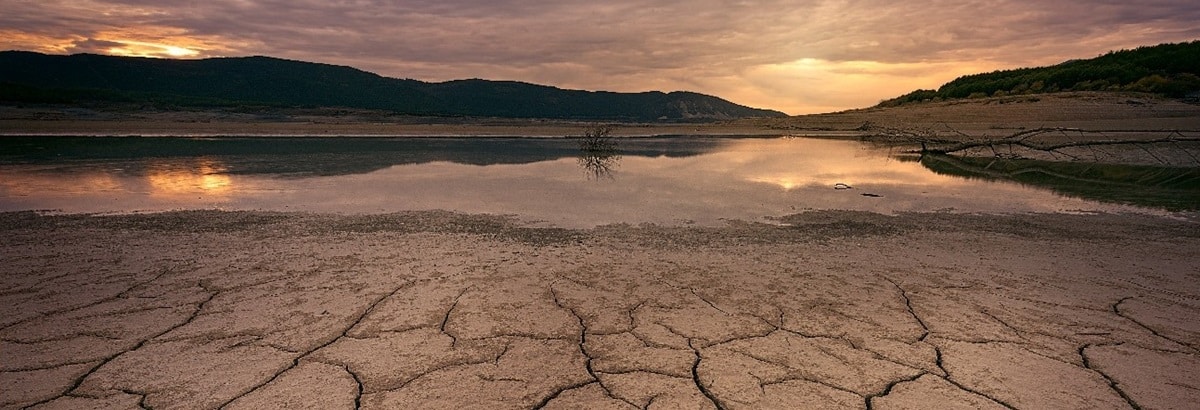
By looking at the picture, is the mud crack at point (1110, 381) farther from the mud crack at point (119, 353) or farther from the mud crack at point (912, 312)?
the mud crack at point (119, 353)

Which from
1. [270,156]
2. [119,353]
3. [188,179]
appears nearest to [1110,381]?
[119,353]

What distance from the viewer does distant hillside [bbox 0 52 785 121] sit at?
9288 cm

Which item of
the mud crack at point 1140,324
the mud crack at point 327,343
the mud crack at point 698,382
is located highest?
the mud crack at point 1140,324

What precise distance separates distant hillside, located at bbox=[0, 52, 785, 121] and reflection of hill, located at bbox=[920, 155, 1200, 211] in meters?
79.0

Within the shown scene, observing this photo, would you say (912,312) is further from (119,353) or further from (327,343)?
(119,353)

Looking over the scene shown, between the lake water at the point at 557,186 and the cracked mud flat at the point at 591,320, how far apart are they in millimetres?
1329

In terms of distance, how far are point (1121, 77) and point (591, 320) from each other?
3196cm

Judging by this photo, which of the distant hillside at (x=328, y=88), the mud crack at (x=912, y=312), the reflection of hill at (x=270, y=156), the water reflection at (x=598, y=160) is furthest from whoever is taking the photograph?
the distant hillside at (x=328, y=88)

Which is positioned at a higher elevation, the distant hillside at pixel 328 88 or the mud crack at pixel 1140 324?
the distant hillside at pixel 328 88

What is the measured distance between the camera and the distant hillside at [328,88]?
92875mm

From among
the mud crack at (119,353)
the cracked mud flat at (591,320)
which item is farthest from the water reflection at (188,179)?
the mud crack at (119,353)

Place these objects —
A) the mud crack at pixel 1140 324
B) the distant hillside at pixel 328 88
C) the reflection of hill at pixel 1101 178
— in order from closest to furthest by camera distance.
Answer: the mud crack at pixel 1140 324
the reflection of hill at pixel 1101 178
the distant hillside at pixel 328 88

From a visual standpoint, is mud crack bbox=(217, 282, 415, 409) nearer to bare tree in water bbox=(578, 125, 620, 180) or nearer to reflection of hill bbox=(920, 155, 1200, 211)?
bare tree in water bbox=(578, 125, 620, 180)

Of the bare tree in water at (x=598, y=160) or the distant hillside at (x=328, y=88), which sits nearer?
the bare tree in water at (x=598, y=160)
